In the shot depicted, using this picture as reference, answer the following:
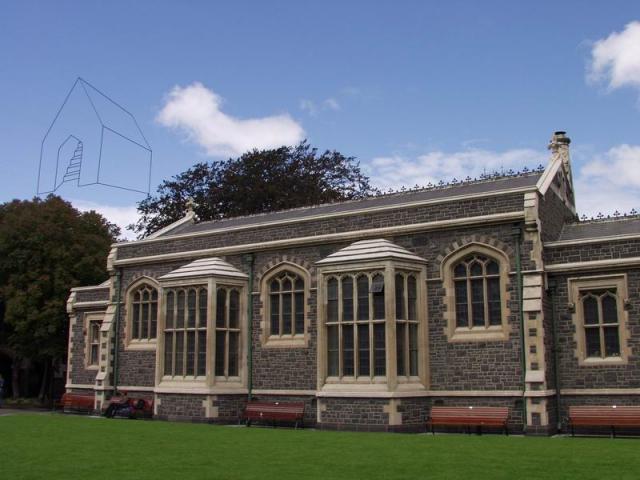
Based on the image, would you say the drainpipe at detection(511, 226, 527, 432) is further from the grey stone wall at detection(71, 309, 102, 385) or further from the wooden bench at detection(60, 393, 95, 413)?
the grey stone wall at detection(71, 309, 102, 385)

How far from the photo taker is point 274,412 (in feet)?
75.4

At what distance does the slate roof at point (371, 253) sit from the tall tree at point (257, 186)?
824 inches

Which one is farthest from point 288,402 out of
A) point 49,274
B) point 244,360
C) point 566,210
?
point 49,274

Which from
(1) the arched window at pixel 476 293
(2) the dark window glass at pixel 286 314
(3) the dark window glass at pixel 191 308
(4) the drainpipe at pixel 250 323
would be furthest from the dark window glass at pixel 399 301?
(3) the dark window glass at pixel 191 308

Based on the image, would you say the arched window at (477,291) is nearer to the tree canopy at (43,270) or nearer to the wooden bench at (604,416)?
the wooden bench at (604,416)

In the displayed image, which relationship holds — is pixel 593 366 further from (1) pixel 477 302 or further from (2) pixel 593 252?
(1) pixel 477 302

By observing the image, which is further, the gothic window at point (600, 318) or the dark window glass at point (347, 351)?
the dark window glass at point (347, 351)

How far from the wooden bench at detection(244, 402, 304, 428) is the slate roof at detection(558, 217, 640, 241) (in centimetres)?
940

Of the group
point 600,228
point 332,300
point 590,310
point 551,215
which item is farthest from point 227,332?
point 600,228

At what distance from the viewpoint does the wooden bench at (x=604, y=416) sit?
18.3m

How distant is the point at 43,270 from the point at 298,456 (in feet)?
85.2

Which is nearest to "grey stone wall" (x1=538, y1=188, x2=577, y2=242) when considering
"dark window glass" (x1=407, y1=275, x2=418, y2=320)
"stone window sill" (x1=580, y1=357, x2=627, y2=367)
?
"stone window sill" (x1=580, y1=357, x2=627, y2=367)

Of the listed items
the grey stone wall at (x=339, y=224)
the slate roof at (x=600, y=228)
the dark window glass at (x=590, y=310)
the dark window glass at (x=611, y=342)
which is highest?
the grey stone wall at (x=339, y=224)

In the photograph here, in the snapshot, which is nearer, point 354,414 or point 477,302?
point 354,414
